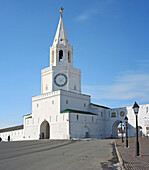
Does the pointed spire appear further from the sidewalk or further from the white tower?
the sidewalk

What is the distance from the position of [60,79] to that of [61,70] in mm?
1988

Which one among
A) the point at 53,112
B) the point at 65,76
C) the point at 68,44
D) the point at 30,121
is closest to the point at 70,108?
the point at 53,112

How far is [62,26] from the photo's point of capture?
175 ft

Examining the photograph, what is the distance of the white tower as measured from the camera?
50.1 metres

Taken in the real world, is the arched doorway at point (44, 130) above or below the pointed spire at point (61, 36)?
below

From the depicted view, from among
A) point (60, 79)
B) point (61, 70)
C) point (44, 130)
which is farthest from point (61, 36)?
point (44, 130)

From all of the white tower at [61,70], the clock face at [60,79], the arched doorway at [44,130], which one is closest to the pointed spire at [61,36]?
the white tower at [61,70]

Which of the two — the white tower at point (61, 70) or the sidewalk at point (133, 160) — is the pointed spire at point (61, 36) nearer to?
the white tower at point (61, 70)

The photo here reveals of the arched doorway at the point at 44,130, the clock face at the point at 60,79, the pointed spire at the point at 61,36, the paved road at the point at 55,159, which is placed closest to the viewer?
the paved road at the point at 55,159

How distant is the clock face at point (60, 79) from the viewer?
50031 mm

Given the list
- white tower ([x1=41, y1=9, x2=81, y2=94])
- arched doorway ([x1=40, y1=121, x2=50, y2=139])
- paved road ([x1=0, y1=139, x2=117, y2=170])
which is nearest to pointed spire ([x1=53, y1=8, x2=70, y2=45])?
white tower ([x1=41, y1=9, x2=81, y2=94])

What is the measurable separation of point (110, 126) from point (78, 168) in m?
45.0

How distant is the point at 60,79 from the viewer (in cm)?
5022

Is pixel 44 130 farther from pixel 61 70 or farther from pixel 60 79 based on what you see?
pixel 61 70
